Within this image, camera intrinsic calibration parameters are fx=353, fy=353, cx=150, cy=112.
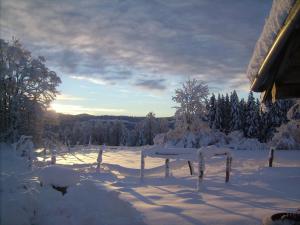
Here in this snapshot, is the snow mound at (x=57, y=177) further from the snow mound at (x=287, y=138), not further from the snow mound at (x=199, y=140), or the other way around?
the snow mound at (x=199, y=140)

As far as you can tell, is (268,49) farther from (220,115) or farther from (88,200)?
(220,115)

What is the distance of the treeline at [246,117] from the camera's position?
6025 centimetres

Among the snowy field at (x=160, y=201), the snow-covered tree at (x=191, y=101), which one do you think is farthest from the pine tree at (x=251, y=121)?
the snowy field at (x=160, y=201)

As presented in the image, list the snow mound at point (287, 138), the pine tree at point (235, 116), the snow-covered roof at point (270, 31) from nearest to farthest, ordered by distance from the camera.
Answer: the snow-covered roof at point (270, 31), the snow mound at point (287, 138), the pine tree at point (235, 116)

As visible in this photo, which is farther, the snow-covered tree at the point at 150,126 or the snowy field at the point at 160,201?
the snow-covered tree at the point at 150,126

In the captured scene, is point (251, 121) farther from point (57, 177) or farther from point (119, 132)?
point (119, 132)

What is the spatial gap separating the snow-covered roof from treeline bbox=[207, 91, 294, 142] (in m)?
50.9

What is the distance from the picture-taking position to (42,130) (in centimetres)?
3119

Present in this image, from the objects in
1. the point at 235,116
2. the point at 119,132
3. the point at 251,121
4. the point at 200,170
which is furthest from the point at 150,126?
the point at 200,170

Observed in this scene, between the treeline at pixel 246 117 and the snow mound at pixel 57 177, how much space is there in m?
47.7

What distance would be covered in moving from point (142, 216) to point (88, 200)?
1775 millimetres

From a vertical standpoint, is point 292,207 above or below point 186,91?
below

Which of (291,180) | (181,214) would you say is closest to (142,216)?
(181,214)

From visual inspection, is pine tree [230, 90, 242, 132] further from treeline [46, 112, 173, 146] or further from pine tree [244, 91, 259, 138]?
treeline [46, 112, 173, 146]
